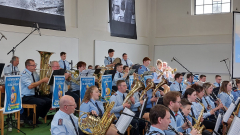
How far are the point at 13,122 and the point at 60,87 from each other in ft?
4.47

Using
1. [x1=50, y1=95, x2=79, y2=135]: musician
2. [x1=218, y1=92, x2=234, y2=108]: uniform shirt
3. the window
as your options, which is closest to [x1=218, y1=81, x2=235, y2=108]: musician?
[x1=218, y1=92, x2=234, y2=108]: uniform shirt

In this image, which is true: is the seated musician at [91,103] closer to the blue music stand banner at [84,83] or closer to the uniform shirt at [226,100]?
the blue music stand banner at [84,83]

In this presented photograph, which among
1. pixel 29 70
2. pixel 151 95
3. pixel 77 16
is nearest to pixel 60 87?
pixel 29 70

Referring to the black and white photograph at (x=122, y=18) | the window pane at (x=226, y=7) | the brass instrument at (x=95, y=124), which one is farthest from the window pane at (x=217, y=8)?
the brass instrument at (x=95, y=124)

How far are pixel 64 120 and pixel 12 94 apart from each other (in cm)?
228

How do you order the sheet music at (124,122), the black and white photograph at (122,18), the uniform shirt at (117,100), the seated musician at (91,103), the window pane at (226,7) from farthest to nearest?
the window pane at (226,7), the black and white photograph at (122,18), the uniform shirt at (117,100), the seated musician at (91,103), the sheet music at (124,122)

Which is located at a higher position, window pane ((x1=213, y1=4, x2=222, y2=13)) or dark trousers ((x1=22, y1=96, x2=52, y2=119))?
window pane ((x1=213, y1=4, x2=222, y2=13))

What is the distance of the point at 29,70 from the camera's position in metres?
6.80

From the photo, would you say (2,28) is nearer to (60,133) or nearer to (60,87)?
(60,87)

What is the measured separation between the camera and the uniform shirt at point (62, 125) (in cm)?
379

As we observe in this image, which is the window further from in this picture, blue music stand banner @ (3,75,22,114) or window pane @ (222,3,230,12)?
blue music stand banner @ (3,75,22,114)

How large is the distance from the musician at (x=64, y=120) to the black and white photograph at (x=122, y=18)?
1005cm

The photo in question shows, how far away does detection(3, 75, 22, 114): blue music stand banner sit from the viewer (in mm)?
5559

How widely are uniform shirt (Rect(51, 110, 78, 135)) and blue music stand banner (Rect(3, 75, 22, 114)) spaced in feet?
6.92
